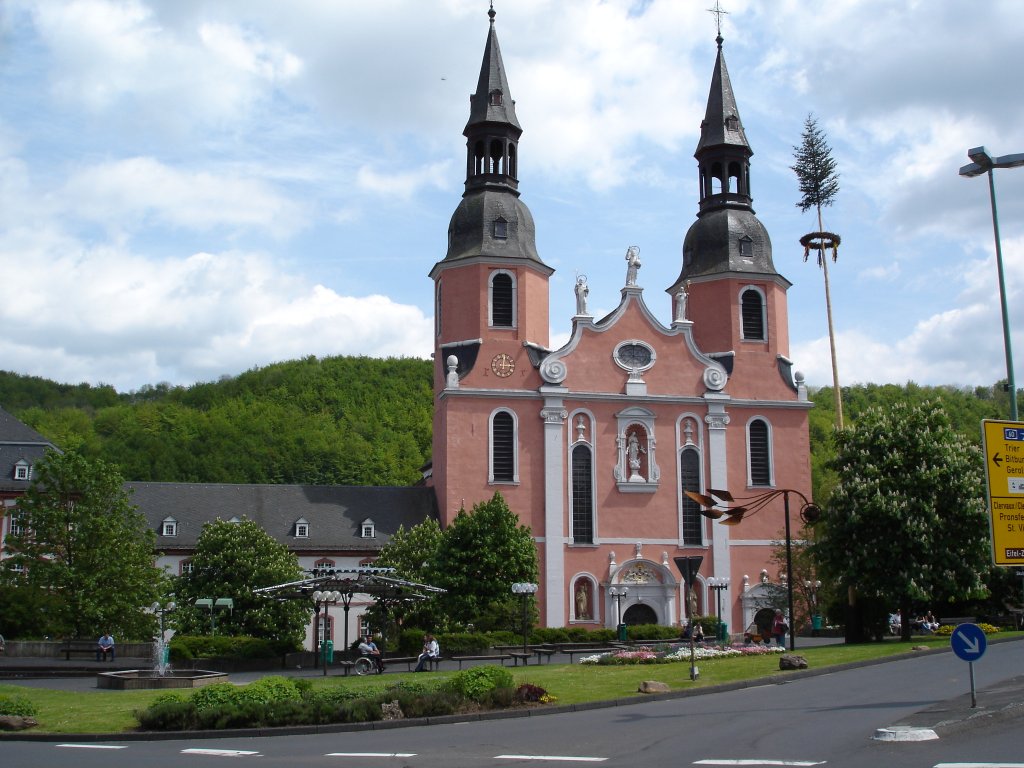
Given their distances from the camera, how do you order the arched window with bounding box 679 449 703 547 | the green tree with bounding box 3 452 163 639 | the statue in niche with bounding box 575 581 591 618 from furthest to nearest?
the arched window with bounding box 679 449 703 547
the statue in niche with bounding box 575 581 591 618
the green tree with bounding box 3 452 163 639

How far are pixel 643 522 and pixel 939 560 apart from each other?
18.3 meters

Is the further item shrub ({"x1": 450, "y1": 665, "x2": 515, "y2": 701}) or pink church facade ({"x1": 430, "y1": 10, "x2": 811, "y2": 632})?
pink church facade ({"x1": 430, "y1": 10, "x2": 811, "y2": 632})

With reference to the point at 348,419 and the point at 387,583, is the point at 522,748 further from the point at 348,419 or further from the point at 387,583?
the point at 348,419

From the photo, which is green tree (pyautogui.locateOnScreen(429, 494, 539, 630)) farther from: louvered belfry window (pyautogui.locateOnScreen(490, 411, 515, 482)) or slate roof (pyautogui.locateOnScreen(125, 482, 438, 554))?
slate roof (pyautogui.locateOnScreen(125, 482, 438, 554))

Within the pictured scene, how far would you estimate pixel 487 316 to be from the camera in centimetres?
5531

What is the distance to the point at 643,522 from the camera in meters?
54.7

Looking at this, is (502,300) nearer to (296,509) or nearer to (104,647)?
(296,509)

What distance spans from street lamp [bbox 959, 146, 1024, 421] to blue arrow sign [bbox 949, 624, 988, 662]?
5.32m

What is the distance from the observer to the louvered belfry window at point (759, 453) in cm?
5678

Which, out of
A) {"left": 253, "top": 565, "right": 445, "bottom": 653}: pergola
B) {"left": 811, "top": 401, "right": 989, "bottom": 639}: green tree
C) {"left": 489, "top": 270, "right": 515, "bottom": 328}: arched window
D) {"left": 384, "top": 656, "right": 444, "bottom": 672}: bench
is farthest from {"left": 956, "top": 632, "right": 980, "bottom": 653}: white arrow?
{"left": 489, "top": 270, "right": 515, "bottom": 328}: arched window

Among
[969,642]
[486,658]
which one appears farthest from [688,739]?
[486,658]

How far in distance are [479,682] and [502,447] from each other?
3225 centimetres

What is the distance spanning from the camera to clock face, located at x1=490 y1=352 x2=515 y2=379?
5472cm

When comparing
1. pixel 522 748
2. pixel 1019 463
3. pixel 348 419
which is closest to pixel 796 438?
pixel 1019 463
